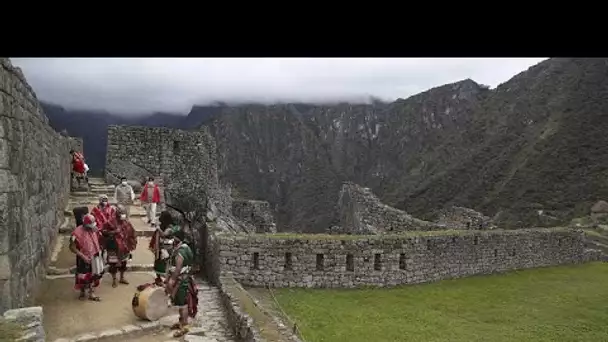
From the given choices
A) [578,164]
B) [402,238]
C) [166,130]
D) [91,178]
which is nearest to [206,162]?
[166,130]

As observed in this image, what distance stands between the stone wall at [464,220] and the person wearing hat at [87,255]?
14381mm

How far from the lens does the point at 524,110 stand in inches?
2397

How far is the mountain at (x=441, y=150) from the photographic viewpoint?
1975 inches

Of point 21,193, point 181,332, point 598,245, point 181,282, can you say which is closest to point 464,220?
point 598,245

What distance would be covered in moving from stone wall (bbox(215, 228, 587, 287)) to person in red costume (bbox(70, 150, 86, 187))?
744 cm

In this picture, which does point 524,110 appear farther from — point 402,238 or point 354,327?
point 354,327

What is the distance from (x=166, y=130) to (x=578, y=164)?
44.0 m

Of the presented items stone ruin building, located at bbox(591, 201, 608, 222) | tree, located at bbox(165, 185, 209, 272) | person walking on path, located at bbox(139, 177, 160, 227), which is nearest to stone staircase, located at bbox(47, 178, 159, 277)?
person walking on path, located at bbox(139, 177, 160, 227)

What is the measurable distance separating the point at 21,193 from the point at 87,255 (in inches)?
71.0

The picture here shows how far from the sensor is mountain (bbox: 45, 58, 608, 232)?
5016 centimetres

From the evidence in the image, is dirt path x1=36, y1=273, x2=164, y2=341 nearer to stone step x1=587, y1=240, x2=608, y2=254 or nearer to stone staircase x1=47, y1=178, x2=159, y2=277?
stone staircase x1=47, y1=178, x2=159, y2=277

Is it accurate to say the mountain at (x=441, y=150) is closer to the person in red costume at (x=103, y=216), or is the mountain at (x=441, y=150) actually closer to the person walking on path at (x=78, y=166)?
the person walking on path at (x=78, y=166)
